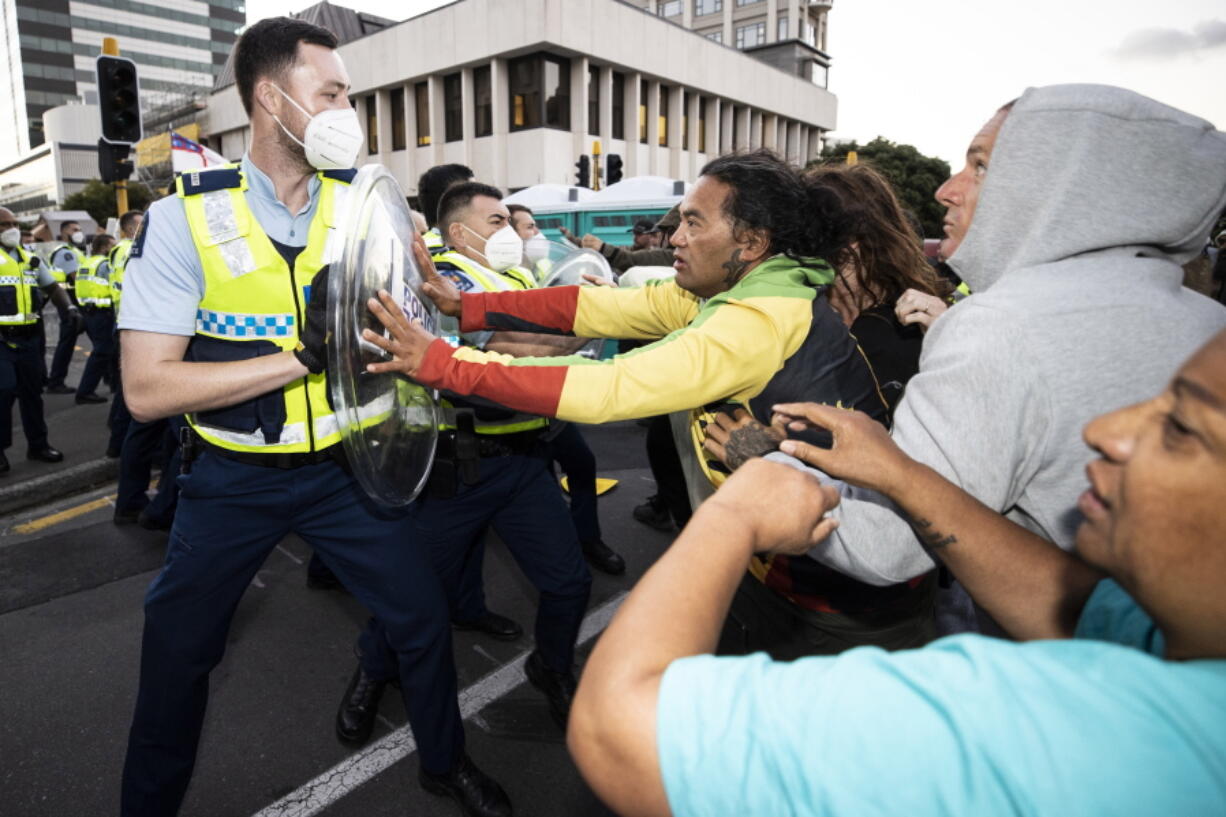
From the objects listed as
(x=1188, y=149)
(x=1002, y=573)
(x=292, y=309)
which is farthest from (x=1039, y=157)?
(x=292, y=309)

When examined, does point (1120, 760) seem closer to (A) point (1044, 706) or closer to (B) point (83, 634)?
(A) point (1044, 706)

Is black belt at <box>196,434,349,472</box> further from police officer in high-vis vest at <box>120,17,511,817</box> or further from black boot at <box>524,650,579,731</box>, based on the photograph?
black boot at <box>524,650,579,731</box>

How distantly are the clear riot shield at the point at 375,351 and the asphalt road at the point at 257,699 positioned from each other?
46.3 inches

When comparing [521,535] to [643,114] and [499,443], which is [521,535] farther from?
[643,114]

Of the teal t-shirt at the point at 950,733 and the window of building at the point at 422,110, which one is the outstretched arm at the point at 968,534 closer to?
the teal t-shirt at the point at 950,733

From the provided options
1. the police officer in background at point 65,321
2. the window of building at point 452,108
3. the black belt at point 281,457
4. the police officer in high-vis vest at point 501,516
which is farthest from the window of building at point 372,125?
the black belt at point 281,457

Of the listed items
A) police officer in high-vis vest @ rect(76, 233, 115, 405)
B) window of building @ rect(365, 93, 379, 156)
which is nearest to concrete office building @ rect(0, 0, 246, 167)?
window of building @ rect(365, 93, 379, 156)

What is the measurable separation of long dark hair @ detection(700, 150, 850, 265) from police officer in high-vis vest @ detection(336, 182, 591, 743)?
0.90m

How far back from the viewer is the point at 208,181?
6.40ft

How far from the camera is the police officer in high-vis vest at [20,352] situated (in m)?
5.65

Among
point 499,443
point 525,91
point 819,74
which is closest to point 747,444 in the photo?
point 499,443

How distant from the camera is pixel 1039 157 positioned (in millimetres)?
1172

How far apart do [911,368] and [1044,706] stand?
2.05 m

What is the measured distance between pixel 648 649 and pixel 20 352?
7116mm
